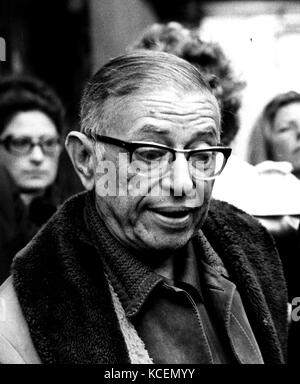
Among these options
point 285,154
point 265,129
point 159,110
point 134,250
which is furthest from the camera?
point 265,129

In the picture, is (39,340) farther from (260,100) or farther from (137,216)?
(260,100)

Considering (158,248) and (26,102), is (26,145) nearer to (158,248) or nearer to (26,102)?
(26,102)

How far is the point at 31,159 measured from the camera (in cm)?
230

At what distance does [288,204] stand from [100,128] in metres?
0.68

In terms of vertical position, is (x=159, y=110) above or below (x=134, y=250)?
above

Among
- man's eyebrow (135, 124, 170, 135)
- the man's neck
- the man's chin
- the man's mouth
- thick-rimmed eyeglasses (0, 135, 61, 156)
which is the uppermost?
man's eyebrow (135, 124, 170, 135)

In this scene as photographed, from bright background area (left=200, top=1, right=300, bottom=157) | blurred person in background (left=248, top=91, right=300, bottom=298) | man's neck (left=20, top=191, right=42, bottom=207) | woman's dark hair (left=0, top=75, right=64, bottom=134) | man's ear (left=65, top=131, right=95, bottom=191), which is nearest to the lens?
man's ear (left=65, top=131, right=95, bottom=191)

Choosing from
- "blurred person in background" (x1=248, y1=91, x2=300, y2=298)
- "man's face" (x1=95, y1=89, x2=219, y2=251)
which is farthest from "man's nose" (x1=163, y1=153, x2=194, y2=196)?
"blurred person in background" (x1=248, y1=91, x2=300, y2=298)

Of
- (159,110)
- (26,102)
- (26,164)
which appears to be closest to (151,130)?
(159,110)

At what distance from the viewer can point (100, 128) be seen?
1.54 m

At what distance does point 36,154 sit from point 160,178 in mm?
912

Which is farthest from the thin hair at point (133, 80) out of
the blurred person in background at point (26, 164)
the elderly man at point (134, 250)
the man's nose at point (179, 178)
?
the blurred person in background at point (26, 164)

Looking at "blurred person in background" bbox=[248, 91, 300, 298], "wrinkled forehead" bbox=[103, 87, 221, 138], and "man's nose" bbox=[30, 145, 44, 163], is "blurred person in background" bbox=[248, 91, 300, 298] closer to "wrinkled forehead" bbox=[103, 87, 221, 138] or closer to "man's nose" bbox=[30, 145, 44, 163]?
"wrinkled forehead" bbox=[103, 87, 221, 138]

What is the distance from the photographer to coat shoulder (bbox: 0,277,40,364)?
1474mm
